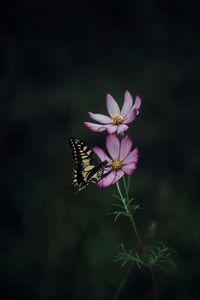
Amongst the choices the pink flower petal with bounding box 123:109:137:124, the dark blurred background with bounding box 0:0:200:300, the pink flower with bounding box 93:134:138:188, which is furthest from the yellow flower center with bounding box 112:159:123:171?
the dark blurred background with bounding box 0:0:200:300

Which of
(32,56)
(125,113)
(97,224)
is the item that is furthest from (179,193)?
(32,56)

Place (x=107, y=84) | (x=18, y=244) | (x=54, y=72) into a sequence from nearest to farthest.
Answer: (x=18, y=244) < (x=107, y=84) < (x=54, y=72)

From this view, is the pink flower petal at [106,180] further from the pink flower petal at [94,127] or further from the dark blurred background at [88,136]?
the dark blurred background at [88,136]

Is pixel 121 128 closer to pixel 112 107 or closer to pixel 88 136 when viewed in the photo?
pixel 112 107

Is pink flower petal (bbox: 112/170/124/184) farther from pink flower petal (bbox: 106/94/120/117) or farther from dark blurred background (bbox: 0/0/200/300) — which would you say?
dark blurred background (bbox: 0/0/200/300)

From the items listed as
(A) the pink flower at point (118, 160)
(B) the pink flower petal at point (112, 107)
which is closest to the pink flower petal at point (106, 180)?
(A) the pink flower at point (118, 160)

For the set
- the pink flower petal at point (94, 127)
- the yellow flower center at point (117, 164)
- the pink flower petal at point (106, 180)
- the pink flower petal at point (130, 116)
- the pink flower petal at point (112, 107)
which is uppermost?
the pink flower petal at point (112, 107)

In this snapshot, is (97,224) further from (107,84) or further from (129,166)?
(107,84)
